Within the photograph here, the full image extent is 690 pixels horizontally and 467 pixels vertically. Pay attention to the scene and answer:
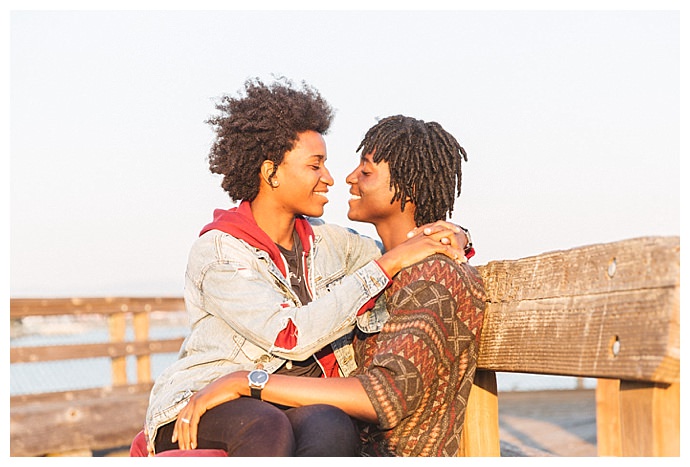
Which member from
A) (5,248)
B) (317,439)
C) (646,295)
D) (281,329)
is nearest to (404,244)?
(281,329)

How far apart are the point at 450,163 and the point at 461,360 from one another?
2.20 ft

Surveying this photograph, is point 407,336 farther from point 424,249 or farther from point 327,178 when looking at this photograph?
point 327,178

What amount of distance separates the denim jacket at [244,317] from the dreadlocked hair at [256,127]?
394 millimetres

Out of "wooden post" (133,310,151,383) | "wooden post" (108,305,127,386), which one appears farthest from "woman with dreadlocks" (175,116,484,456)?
"wooden post" (133,310,151,383)

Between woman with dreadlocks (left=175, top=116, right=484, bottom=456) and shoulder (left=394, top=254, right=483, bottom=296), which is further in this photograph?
shoulder (left=394, top=254, right=483, bottom=296)

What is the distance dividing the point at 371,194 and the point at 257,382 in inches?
32.4

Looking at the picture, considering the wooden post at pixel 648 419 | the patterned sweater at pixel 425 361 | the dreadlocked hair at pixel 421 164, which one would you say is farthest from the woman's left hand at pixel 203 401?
the wooden post at pixel 648 419

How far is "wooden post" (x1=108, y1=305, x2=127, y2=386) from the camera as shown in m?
8.55

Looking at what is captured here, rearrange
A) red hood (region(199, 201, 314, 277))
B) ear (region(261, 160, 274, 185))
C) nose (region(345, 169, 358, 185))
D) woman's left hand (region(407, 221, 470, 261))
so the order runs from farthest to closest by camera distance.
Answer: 1. ear (region(261, 160, 274, 185))
2. nose (region(345, 169, 358, 185))
3. red hood (region(199, 201, 314, 277))
4. woman's left hand (region(407, 221, 470, 261))

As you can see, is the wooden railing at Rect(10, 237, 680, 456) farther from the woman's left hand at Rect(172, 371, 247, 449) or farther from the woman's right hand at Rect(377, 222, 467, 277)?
the woman's left hand at Rect(172, 371, 247, 449)

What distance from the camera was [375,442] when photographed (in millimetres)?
2820

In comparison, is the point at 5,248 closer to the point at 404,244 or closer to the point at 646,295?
the point at 404,244

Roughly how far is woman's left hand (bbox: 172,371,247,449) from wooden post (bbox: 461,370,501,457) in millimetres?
786

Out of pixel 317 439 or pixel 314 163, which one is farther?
pixel 314 163
